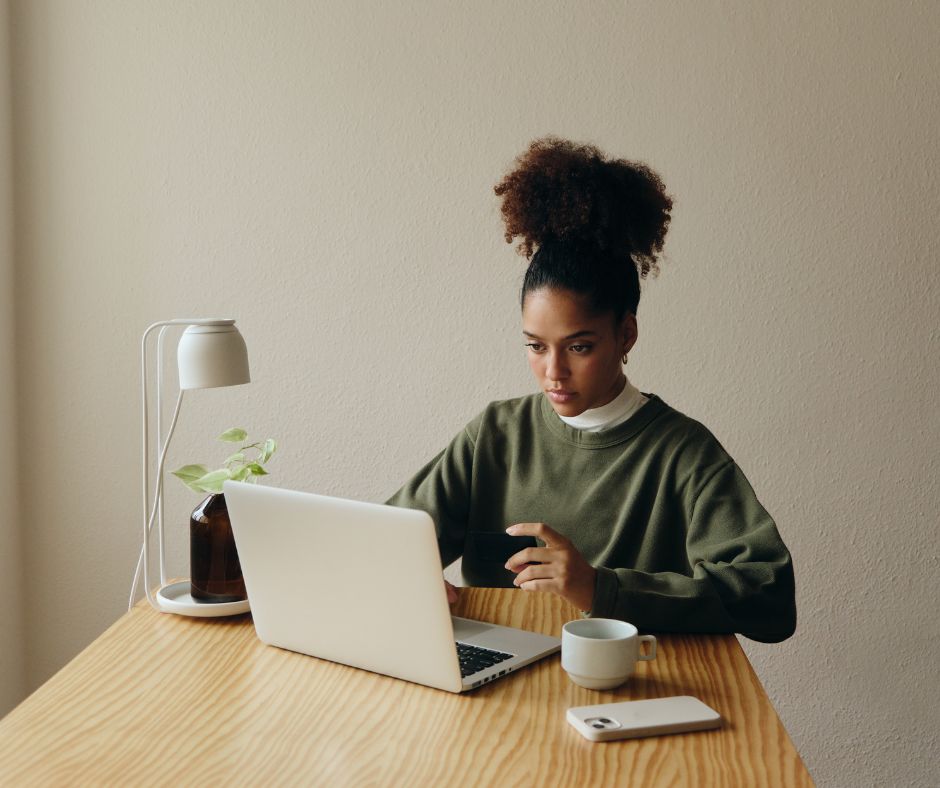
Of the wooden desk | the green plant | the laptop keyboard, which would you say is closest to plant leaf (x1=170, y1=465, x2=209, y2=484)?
the green plant

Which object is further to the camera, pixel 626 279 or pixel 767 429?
pixel 767 429

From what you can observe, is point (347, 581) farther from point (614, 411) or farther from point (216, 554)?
point (614, 411)

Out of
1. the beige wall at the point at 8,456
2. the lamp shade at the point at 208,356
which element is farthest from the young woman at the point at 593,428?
the beige wall at the point at 8,456

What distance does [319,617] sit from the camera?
113 centimetres

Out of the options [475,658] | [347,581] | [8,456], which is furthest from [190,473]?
[8,456]

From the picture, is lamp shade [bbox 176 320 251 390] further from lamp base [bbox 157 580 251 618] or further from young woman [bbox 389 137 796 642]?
young woman [bbox 389 137 796 642]

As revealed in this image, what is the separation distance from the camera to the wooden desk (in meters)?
0.88

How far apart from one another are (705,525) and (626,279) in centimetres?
40

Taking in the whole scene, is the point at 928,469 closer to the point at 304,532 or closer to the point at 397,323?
the point at 397,323

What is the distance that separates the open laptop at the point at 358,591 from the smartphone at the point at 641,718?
5.5 inches

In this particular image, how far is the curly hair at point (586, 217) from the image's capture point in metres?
1.55

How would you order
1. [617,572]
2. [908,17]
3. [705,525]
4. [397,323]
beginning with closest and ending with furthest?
[617,572] → [705,525] → [908,17] → [397,323]

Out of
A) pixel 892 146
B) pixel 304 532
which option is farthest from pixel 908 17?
pixel 304 532

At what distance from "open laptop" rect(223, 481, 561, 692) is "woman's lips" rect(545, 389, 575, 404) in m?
0.42
